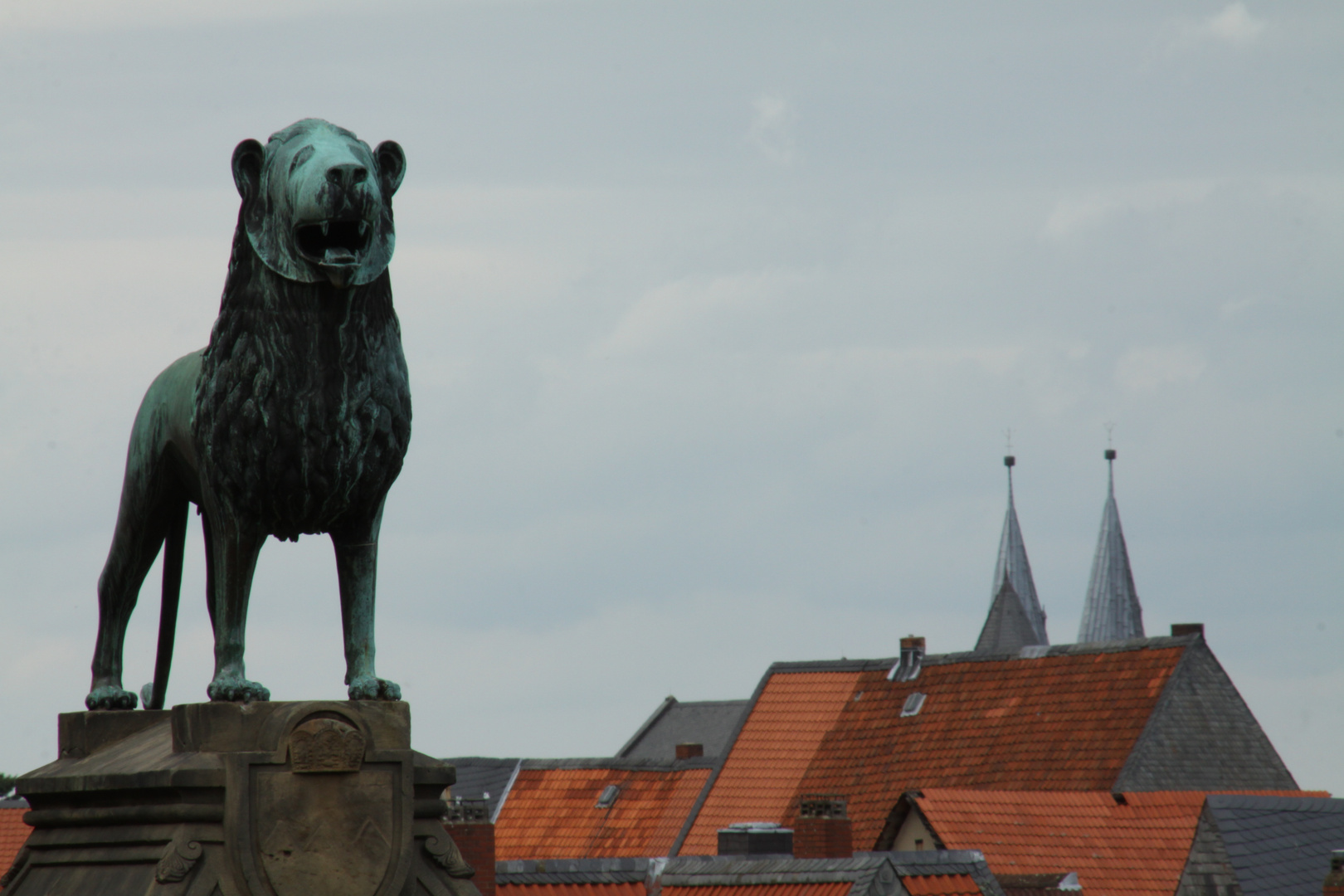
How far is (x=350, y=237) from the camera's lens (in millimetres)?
6562

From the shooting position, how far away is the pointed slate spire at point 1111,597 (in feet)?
315

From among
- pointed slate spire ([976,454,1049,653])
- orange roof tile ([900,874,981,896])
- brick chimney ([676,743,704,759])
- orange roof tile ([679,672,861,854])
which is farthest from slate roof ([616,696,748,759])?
orange roof tile ([900,874,981,896])

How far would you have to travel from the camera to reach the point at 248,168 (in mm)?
6648

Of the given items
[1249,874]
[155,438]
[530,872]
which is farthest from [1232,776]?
[155,438]

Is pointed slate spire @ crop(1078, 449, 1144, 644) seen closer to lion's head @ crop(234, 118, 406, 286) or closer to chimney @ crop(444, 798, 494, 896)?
chimney @ crop(444, 798, 494, 896)

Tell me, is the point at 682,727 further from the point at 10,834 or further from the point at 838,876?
the point at 838,876

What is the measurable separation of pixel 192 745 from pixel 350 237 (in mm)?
1558

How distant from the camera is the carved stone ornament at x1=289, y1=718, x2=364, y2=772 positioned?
6367 mm

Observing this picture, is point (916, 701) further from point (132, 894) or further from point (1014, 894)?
point (132, 894)

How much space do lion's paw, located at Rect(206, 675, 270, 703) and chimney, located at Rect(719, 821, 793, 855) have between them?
19218mm

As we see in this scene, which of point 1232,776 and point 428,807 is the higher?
point 1232,776

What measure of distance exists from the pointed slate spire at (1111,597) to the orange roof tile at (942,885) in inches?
2995

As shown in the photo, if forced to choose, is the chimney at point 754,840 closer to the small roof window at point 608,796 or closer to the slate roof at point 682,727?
the small roof window at point 608,796

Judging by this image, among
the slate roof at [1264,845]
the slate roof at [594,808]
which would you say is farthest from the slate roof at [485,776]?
the slate roof at [1264,845]
